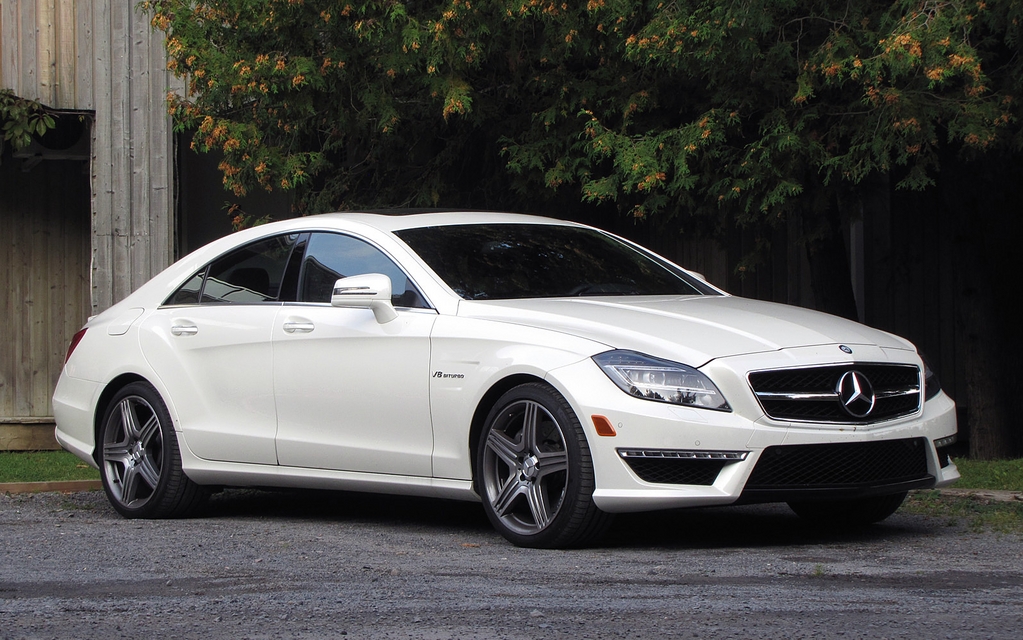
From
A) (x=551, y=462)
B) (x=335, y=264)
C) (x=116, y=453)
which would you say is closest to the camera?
(x=551, y=462)

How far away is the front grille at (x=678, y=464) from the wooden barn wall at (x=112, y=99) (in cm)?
797

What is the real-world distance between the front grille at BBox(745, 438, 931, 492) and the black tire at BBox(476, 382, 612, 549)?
0.71 metres

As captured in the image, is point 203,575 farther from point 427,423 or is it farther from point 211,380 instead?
point 211,380

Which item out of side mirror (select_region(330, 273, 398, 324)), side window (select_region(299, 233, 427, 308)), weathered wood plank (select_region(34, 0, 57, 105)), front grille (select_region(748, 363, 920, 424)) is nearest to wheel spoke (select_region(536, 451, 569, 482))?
front grille (select_region(748, 363, 920, 424))

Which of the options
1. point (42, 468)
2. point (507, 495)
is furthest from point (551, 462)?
point (42, 468)

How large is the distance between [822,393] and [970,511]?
70.3 inches

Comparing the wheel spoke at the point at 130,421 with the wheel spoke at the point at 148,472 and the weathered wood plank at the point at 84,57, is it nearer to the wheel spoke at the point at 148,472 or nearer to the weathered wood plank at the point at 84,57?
the wheel spoke at the point at 148,472

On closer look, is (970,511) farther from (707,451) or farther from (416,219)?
(416,219)

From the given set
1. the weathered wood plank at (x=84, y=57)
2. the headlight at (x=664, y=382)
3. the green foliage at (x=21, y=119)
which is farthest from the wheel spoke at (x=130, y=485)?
the weathered wood plank at (x=84, y=57)

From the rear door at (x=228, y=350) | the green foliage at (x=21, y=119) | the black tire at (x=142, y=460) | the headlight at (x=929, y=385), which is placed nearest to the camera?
the headlight at (x=929, y=385)

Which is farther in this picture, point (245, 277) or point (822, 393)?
point (245, 277)

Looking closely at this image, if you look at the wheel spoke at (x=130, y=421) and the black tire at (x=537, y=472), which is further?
the wheel spoke at (x=130, y=421)

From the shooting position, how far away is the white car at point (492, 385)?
20.1 ft

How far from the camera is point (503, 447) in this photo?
651cm
